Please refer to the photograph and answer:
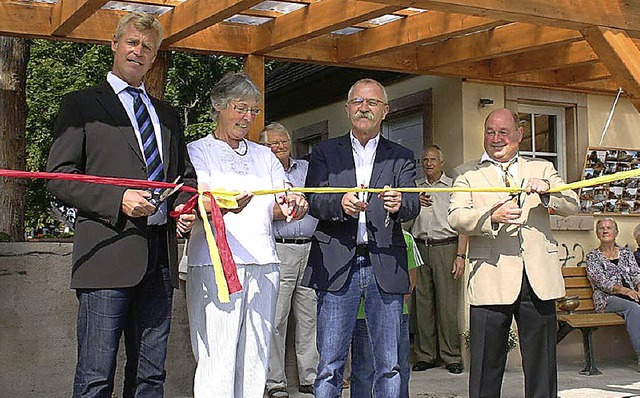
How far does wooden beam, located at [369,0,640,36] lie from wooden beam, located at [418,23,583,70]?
0.53m

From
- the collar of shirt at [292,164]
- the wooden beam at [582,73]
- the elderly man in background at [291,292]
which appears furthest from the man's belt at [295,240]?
the wooden beam at [582,73]

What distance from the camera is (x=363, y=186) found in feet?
12.7

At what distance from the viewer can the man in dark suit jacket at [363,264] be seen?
151 inches

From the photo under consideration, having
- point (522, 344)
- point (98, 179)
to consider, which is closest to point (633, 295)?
point (522, 344)

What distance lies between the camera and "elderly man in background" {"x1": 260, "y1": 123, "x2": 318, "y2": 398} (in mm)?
5684

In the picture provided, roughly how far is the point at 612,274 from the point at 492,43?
2500mm

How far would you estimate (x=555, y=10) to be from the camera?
4.78m

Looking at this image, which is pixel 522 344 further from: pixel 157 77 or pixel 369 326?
pixel 157 77

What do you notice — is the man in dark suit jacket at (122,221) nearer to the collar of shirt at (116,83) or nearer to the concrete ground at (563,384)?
the collar of shirt at (116,83)

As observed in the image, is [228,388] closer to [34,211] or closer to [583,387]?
[583,387]

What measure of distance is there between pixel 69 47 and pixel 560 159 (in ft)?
39.4

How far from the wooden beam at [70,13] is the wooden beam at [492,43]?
281 cm

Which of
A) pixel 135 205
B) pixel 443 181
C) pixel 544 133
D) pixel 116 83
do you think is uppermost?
pixel 544 133

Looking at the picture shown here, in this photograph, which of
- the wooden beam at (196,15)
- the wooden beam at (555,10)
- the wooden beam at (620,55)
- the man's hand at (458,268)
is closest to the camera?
the wooden beam at (555,10)
